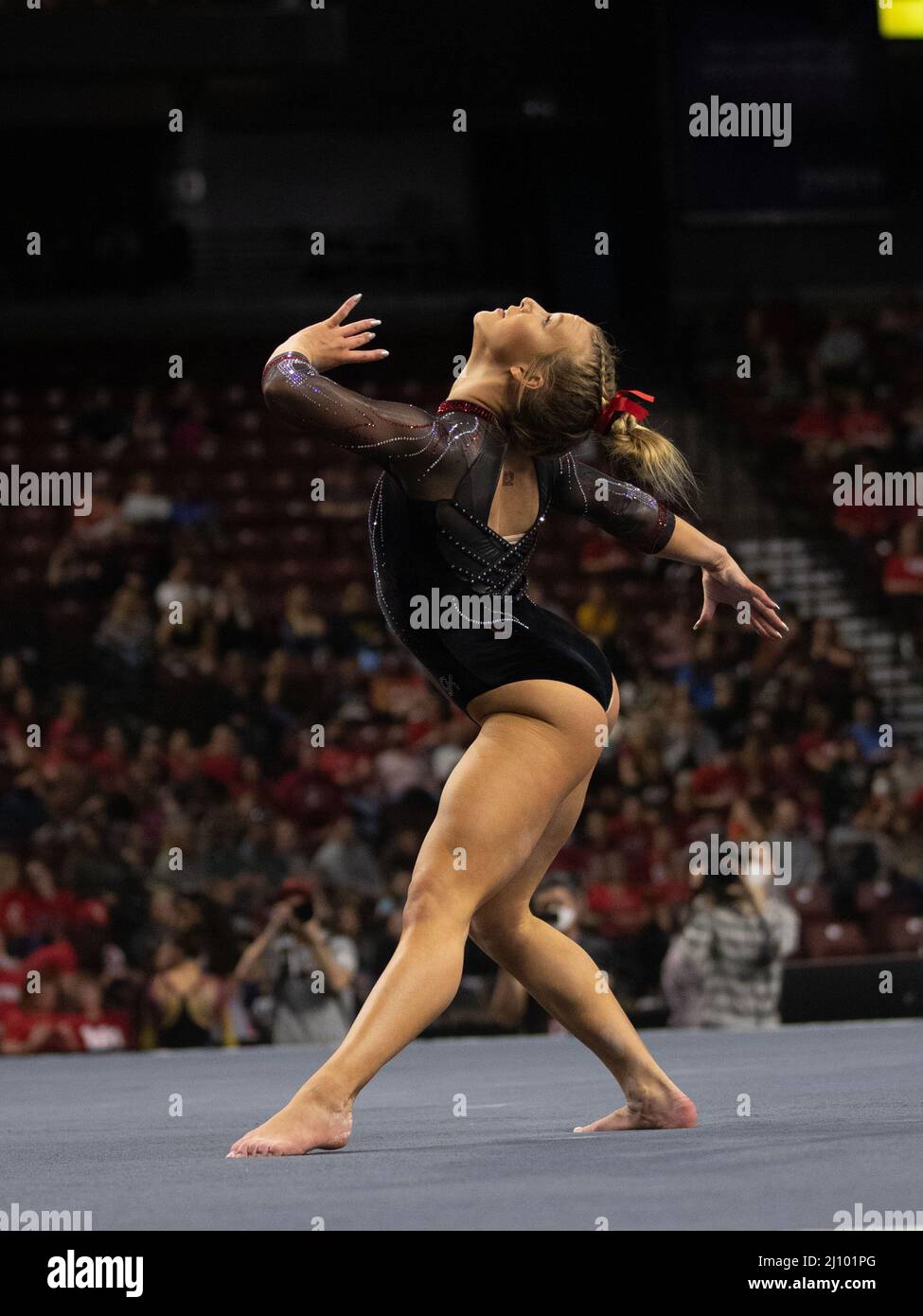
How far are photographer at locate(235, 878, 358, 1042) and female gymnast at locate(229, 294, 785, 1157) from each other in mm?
5379

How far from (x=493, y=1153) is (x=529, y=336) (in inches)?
68.0

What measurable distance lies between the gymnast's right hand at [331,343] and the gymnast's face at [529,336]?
270mm

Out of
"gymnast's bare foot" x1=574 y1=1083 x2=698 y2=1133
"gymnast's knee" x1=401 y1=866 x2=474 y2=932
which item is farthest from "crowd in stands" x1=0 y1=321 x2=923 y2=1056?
"gymnast's knee" x1=401 y1=866 x2=474 y2=932

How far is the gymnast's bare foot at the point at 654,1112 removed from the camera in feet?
14.0

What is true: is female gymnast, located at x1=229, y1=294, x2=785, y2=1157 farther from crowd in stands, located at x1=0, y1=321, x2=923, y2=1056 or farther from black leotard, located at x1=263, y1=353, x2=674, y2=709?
crowd in stands, located at x1=0, y1=321, x2=923, y2=1056

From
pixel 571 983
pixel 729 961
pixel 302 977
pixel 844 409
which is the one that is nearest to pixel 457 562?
pixel 571 983

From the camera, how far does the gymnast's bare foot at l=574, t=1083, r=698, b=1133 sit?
428 cm

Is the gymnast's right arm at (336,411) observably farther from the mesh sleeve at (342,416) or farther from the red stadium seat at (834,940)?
the red stadium seat at (834,940)

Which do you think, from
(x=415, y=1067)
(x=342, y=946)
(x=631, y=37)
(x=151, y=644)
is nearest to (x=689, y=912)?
(x=342, y=946)

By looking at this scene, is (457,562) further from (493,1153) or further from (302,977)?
(302,977)

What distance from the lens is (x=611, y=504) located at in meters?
4.43

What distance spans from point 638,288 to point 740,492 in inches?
126

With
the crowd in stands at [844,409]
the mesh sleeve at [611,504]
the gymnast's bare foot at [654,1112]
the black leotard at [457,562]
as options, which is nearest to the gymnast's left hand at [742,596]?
the mesh sleeve at [611,504]

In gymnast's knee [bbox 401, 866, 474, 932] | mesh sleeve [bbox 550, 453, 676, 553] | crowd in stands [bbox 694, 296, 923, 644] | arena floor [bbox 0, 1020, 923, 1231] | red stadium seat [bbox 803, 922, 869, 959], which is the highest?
crowd in stands [bbox 694, 296, 923, 644]
